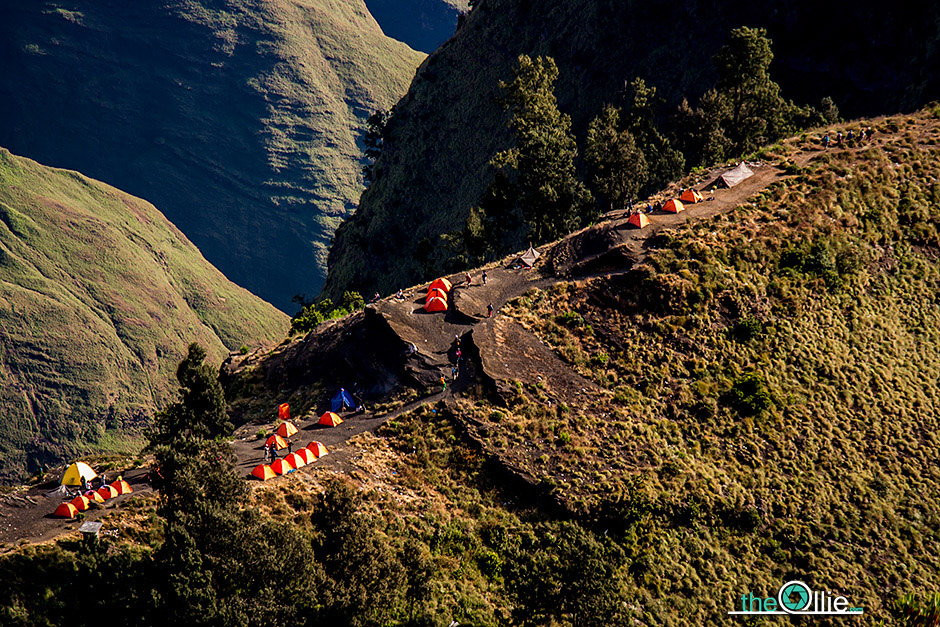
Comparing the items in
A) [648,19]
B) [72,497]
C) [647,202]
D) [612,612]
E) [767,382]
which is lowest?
[72,497]

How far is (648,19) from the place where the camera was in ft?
475

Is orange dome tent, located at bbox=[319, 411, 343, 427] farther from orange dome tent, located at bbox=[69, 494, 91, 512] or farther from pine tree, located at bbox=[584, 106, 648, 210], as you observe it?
pine tree, located at bbox=[584, 106, 648, 210]

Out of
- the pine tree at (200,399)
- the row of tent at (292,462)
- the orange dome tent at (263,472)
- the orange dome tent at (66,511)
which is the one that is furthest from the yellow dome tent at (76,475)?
the orange dome tent at (263,472)

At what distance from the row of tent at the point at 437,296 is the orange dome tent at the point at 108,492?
2813 cm

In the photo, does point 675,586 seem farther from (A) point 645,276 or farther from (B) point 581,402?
(A) point 645,276

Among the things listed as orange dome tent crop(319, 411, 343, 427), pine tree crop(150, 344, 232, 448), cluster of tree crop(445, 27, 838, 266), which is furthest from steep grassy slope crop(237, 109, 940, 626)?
cluster of tree crop(445, 27, 838, 266)

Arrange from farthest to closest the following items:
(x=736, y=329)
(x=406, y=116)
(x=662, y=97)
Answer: (x=406, y=116), (x=662, y=97), (x=736, y=329)

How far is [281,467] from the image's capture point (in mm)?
51906

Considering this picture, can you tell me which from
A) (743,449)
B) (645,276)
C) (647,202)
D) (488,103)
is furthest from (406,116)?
(743,449)

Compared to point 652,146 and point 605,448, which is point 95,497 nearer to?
point 605,448

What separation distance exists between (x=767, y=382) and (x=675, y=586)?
64.5ft

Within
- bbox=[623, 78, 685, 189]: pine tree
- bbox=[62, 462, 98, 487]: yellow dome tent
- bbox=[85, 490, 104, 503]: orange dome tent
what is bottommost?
bbox=[62, 462, 98, 487]: yellow dome tent

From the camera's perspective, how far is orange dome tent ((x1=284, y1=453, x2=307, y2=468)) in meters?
52.5

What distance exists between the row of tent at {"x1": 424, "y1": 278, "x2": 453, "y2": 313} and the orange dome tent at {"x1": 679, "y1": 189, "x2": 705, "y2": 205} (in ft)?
79.1
